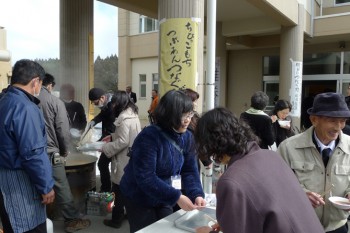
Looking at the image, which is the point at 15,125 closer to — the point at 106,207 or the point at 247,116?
the point at 106,207

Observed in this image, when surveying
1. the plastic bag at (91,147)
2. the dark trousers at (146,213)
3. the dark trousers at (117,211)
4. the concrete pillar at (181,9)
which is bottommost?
the dark trousers at (117,211)

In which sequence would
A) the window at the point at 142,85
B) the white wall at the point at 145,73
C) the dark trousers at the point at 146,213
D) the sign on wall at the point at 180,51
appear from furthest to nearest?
the window at the point at 142,85, the white wall at the point at 145,73, the sign on wall at the point at 180,51, the dark trousers at the point at 146,213

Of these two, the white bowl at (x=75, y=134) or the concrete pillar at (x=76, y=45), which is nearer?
the white bowl at (x=75, y=134)

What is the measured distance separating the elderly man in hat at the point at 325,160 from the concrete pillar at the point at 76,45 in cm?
562

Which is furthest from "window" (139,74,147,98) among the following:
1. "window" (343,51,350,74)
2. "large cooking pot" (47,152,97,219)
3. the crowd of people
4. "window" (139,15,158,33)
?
the crowd of people

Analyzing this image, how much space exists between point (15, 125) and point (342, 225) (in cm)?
239

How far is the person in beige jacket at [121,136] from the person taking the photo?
145 inches

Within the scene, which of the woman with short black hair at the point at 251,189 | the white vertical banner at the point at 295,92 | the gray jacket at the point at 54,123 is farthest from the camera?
the white vertical banner at the point at 295,92

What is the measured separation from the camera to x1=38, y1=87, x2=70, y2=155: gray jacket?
3.39m

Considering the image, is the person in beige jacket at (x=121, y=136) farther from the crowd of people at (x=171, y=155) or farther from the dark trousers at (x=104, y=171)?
the crowd of people at (x=171, y=155)

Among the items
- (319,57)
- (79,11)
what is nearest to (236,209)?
(79,11)

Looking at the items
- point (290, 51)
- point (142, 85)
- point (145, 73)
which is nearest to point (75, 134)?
point (290, 51)

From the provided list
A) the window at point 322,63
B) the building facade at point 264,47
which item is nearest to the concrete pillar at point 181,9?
the building facade at point 264,47

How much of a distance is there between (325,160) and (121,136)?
221cm
